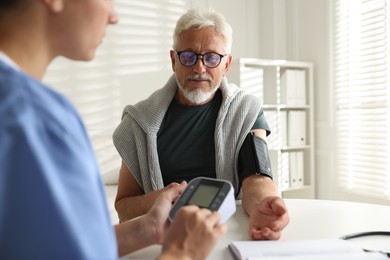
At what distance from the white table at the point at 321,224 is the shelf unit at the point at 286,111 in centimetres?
188

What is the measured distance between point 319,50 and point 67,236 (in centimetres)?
352

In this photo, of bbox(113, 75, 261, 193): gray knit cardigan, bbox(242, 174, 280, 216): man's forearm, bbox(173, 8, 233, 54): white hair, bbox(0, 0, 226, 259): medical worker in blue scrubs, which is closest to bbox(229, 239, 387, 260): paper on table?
bbox(242, 174, 280, 216): man's forearm

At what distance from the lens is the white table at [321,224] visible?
3.28 feet

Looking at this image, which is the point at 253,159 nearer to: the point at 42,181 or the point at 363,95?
the point at 42,181

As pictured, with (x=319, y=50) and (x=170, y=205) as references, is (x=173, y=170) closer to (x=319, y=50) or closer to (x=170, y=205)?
(x=170, y=205)

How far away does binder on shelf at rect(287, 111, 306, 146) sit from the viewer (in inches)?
137

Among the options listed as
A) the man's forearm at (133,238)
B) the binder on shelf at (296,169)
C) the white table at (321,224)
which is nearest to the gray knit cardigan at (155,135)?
the white table at (321,224)

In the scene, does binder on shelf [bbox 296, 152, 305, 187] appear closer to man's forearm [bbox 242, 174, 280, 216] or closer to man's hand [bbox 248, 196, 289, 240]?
man's forearm [bbox 242, 174, 280, 216]

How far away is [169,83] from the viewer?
173 centimetres

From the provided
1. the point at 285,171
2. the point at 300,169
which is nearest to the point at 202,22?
the point at 285,171

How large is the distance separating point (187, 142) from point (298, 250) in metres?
0.81

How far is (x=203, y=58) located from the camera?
160 centimetres

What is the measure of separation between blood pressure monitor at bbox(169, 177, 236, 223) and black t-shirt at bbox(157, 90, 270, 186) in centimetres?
64

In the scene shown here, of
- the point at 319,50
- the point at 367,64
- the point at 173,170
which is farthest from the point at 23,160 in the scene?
the point at 319,50
